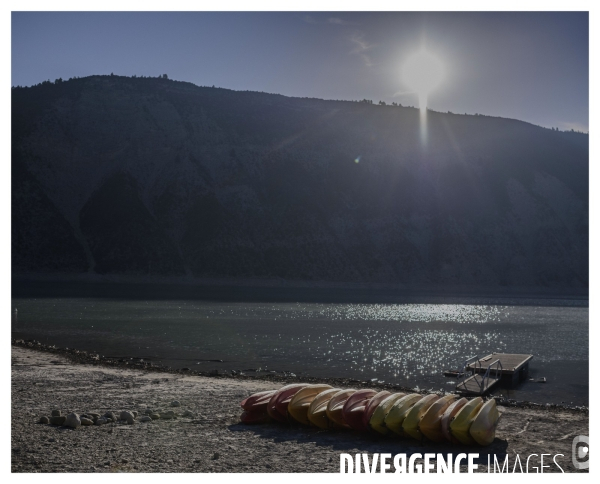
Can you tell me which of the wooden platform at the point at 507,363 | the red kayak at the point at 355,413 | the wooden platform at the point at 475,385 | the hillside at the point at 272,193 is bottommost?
the wooden platform at the point at 475,385

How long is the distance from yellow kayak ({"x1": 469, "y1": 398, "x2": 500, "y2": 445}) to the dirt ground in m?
0.20

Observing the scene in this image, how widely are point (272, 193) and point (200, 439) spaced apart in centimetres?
8787

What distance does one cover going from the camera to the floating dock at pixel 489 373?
67.6 ft

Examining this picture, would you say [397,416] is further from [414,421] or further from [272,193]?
[272,193]

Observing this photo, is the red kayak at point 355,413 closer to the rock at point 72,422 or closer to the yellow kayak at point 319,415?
the yellow kayak at point 319,415

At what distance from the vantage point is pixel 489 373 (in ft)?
75.9

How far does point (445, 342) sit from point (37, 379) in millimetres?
22179

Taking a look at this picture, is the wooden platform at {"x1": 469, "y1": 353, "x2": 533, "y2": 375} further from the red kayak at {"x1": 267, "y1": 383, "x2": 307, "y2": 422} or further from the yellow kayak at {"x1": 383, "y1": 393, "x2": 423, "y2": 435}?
the red kayak at {"x1": 267, "y1": 383, "x2": 307, "y2": 422}

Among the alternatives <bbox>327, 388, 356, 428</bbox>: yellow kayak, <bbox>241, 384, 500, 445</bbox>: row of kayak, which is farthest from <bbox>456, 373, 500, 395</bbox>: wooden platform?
<bbox>327, 388, 356, 428</bbox>: yellow kayak

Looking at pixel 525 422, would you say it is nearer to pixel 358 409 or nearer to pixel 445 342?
pixel 358 409

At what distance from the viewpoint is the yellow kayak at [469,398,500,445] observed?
11.8 meters

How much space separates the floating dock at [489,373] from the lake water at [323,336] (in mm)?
631

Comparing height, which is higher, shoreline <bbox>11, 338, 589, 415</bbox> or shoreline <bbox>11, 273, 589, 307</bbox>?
shoreline <bbox>11, 273, 589, 307</bbox>

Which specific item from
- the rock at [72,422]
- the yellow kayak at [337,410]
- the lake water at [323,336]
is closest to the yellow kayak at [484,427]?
the yellow kayak at [337,410]
